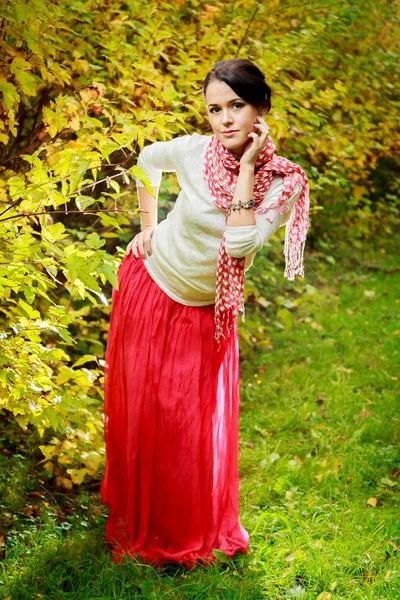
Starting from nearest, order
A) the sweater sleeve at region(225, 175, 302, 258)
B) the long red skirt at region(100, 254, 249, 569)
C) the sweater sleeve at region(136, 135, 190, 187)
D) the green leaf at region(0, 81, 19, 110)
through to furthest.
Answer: the sweater sleeve at region(225, 175, 302, 258) < the green leaf at region(0, 81, 19, 110) < the sweater sleeve at region(136, 135, 190, 187) < the long red skirt at region(100, 254, 249, 569)

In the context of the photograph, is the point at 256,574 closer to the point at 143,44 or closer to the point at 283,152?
the point at 143,44

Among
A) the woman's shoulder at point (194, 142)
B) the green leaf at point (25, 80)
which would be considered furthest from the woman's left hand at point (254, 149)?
the green leaf at point (25, 80)

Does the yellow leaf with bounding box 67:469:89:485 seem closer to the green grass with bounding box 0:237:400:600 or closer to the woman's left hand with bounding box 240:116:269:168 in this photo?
the green grass with bounding box 0:237:400:600

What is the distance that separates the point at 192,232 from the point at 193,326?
14.6 inches

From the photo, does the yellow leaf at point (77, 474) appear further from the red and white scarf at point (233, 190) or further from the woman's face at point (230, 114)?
the woman's face at point (230, 114)

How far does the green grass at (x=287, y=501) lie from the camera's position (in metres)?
2.50

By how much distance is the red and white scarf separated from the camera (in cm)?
218

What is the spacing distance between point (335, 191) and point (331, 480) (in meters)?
3.66

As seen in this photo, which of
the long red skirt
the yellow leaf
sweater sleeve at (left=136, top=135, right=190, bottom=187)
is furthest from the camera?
the yellow leaf

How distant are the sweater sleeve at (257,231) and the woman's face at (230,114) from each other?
0.62ft

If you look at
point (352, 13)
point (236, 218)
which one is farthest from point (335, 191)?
point (236, 218)

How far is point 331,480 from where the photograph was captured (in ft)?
10.8

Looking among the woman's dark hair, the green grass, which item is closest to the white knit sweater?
the woman's dark hair

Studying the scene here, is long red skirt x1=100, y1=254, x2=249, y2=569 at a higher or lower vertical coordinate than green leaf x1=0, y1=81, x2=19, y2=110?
lower
